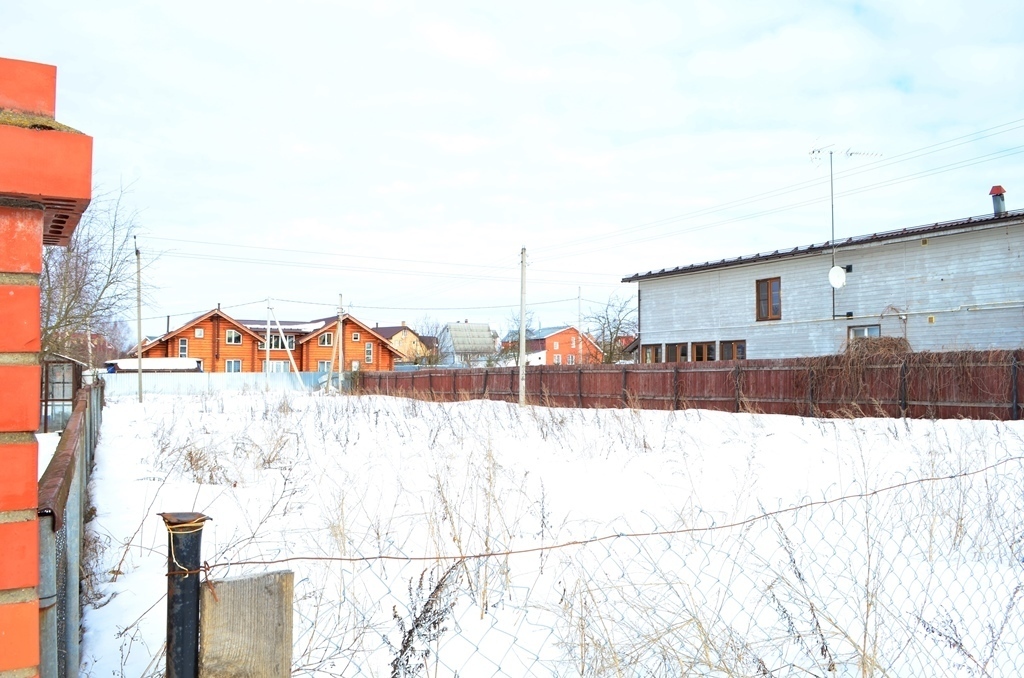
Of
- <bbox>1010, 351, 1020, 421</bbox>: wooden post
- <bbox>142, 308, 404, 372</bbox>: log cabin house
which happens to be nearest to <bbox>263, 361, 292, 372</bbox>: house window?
<bbox>142, 308, 404, 372</bbox>: log cabin house

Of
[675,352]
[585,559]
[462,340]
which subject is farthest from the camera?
[462,340]

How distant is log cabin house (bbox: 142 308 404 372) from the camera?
53.6 meters

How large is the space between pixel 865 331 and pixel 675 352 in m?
7.23

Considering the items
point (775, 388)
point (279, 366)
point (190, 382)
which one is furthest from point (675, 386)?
point (279, 366)

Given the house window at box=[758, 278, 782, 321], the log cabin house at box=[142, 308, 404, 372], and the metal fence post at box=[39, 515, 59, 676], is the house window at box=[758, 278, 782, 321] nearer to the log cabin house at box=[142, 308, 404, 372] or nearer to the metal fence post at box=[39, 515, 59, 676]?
the metal fence post at box=[39, 515, 59, 676]

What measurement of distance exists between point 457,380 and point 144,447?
1954 cm

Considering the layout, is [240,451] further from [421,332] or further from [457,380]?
[421,332]

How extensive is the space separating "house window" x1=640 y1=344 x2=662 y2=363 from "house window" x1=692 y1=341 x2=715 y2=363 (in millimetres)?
1747

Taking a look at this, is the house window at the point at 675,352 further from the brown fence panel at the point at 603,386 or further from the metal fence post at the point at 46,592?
the metal fence post at the point at 46,592

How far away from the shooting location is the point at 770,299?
2472cm

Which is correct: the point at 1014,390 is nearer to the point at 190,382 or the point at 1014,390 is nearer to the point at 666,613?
the point at 666,613

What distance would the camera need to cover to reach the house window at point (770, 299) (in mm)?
24397

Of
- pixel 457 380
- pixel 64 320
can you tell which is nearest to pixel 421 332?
pixel 457 380

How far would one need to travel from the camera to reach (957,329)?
20094 mm
